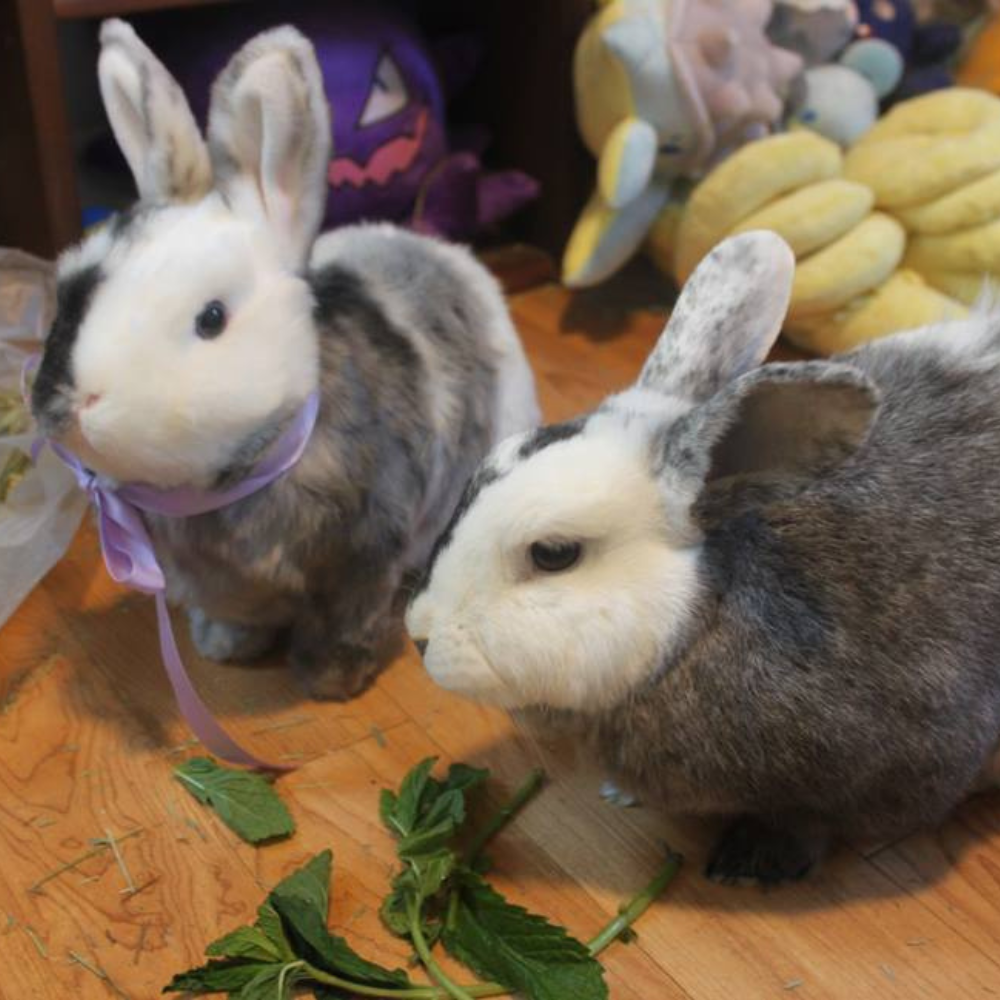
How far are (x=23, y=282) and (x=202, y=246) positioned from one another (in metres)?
0.53

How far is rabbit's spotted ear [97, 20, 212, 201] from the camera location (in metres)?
1.13

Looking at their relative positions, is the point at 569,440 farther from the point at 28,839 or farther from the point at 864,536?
the point at 28,839

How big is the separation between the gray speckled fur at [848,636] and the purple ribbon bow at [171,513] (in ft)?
1.15

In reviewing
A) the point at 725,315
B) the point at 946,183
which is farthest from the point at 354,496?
the point at 946,183

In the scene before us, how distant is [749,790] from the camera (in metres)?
1.01

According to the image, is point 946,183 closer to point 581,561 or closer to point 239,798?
point 581,561

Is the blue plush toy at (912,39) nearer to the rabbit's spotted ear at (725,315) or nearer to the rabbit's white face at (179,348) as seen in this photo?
the rabbit's spotted ear at (725,315)

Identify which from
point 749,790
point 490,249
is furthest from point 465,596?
point 490,249

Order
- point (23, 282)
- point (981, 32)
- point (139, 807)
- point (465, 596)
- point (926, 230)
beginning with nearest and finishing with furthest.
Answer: point (465, 596)
point (139, 807)
point (23, 282)
point (926, 230)
point (981, 32)

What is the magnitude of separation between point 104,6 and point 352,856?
3.34ft

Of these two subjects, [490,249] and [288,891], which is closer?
[288,891]

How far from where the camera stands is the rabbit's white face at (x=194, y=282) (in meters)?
1.04

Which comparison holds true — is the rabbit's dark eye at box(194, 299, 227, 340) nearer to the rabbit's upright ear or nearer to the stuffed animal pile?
the rabbit's upright ear

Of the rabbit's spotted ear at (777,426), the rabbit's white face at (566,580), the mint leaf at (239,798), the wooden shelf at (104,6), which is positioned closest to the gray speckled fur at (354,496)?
the mint leaf at (239,798)
